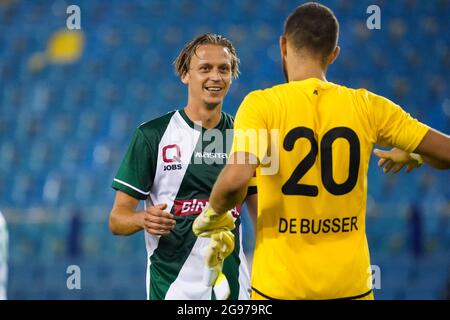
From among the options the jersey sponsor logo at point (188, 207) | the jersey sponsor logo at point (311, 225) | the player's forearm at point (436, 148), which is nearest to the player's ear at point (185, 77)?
the jersey sponsor logo at point (188, 207)

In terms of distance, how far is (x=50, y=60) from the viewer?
1154cm

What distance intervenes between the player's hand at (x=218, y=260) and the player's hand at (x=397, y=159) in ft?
2.31

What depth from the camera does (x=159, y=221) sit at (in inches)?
135

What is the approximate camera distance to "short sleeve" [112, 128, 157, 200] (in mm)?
3842

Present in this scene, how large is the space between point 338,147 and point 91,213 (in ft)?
19.0

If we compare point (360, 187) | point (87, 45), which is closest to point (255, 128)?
point (360, 187)

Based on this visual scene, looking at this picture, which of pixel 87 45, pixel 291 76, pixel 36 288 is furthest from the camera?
pixel 87 45

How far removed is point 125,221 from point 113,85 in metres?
7.56

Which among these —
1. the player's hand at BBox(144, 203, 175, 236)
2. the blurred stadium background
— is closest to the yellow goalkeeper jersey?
the player's hand at BBox(144, 203, 175, 236)

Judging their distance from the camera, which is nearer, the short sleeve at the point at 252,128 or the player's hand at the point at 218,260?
the short sleeve at the point at 252,128

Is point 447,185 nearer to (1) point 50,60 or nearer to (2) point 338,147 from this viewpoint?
(1) point 50,60

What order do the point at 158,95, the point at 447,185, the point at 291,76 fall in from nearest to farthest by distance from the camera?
the point at 291,76 < the point at 447,185 < the point at 158,95

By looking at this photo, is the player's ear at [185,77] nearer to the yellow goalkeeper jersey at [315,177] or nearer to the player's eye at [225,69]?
the player's eye at [225,69]

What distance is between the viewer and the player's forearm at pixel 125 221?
3.66 m
